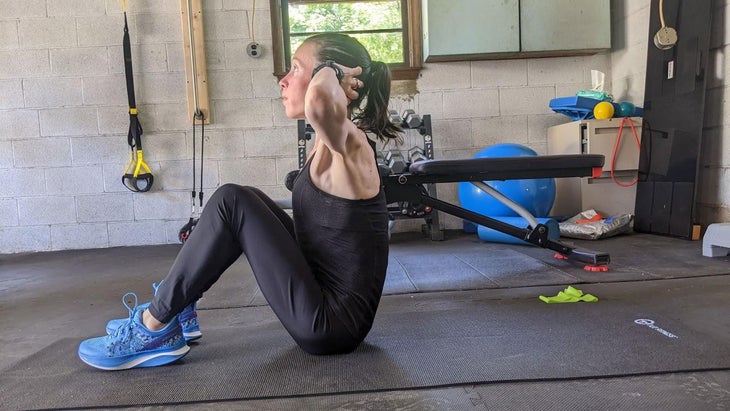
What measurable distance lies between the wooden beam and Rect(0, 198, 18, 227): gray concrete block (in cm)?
151

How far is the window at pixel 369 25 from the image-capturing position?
396 centimetres

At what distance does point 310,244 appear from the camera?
1.27 meters

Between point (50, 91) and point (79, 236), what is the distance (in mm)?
1129

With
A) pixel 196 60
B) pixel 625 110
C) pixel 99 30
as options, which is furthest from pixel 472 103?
pixel 99 30

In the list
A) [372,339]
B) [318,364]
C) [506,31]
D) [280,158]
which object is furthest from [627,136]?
[318,364]

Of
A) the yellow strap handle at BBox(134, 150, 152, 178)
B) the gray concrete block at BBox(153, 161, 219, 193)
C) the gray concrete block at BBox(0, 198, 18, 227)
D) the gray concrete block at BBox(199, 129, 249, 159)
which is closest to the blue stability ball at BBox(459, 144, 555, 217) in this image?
the gray concrete block at BBox(199, 129, 249, 159)

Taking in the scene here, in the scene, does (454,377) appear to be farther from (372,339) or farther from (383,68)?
(383,68)

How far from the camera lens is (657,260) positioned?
256cm

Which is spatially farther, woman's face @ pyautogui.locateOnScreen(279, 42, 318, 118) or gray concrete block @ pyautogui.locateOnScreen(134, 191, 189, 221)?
gray concrete block @ pyautogui.locateOnScreen(134, 191, 189, 221)

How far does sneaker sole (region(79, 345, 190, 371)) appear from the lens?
51.8 inches

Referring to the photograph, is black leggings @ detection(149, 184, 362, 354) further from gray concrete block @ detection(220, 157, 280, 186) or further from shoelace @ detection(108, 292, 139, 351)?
gray concrete block @ detection(220, 157, 280, 186)

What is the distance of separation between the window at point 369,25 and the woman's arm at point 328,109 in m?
3.04

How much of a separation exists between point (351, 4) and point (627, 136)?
7.53 ft

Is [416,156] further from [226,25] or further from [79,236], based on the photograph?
[79,236]
